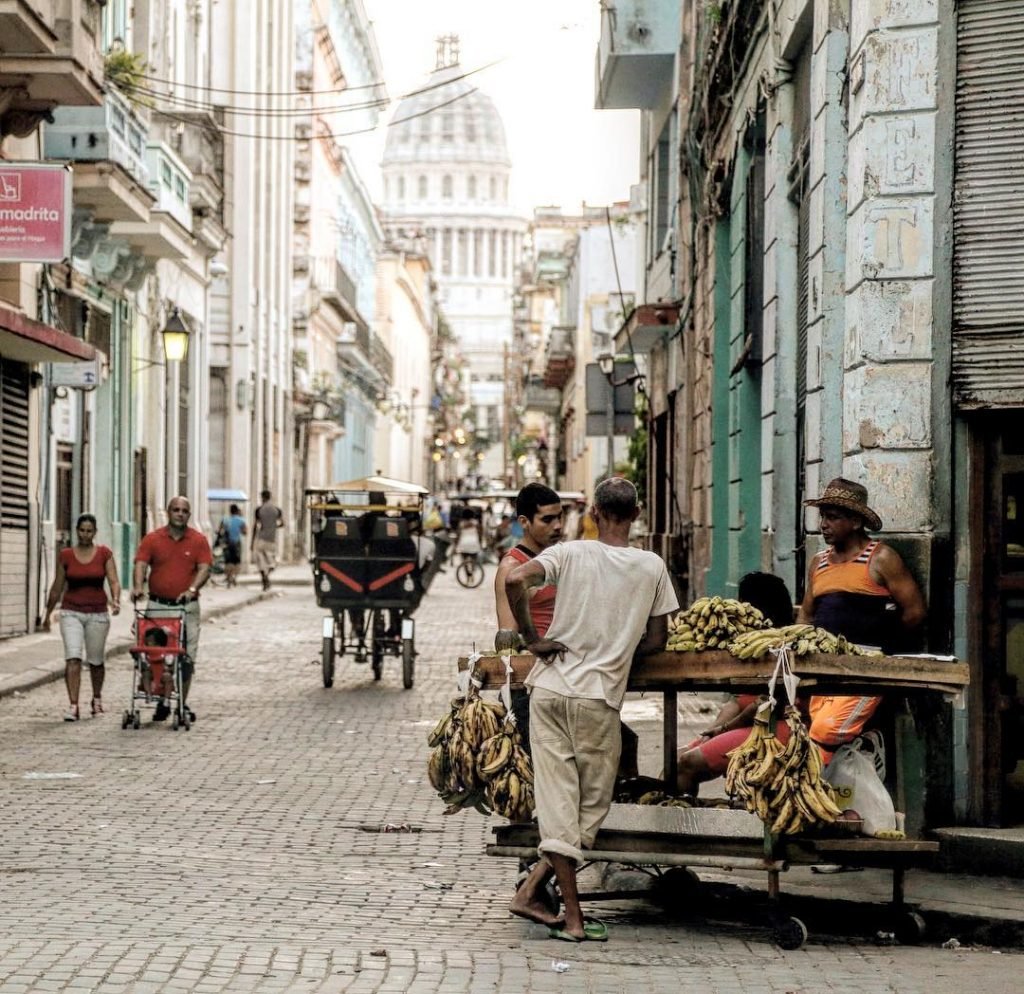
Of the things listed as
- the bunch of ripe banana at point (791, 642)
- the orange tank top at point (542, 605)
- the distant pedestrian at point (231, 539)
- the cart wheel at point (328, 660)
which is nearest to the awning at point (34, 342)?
the cart wheel at point (328, 660)

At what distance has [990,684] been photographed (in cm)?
880

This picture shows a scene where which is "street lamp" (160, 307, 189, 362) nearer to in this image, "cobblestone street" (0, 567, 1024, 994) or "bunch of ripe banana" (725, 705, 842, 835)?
"cobblestone street" (0, 567, 1024, 994)

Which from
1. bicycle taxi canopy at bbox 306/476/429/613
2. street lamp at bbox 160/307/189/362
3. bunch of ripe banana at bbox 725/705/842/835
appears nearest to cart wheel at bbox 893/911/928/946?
bunch of ripe banana at bbox 725/705/842/835

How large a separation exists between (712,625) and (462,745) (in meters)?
1.02

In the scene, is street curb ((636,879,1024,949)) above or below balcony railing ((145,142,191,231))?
below

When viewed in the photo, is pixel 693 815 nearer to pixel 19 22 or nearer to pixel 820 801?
pixel 820 801

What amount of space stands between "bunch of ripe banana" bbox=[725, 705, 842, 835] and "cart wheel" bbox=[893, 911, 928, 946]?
0.56 meters

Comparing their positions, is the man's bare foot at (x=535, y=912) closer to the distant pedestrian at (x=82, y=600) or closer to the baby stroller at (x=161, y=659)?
the baby stroller at (x=161, y=659)

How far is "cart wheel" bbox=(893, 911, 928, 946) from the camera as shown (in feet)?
23.8

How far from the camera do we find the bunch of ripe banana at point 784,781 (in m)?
6.94

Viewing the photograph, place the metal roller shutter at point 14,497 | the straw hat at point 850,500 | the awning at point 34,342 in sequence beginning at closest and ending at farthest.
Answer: the straw hat at point 850,500 → the awning at point 34,342 → the metal roller shutter at point 14,497

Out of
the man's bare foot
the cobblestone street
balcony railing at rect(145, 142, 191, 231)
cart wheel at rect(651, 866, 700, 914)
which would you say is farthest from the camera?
balcony railing at rect(145, 142, 191, 231)

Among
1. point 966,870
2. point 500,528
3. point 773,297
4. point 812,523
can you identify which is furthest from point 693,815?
point 500,528

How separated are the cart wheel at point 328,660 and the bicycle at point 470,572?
21671 mm
